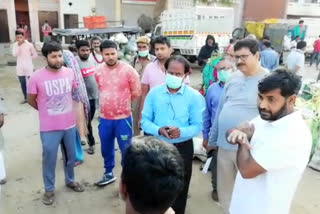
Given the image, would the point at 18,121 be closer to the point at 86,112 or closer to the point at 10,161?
the point at 10,161

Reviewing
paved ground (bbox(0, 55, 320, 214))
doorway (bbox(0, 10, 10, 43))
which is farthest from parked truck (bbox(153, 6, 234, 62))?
doorway (bbox(0, 10, 10, 43))

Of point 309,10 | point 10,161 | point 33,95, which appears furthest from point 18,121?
point 309,10

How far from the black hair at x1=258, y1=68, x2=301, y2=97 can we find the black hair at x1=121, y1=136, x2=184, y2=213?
2.79 ft

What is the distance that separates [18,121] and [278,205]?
5511 millimetres

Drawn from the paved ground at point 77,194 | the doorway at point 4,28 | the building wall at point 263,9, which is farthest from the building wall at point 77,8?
the paved ground at point 77,194

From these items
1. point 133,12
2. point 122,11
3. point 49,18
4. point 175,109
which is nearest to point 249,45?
point 175,109

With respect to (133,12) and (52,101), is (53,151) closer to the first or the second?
(52,101)

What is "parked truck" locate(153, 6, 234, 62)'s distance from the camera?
40.7 feet

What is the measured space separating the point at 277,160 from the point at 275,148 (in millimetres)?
63

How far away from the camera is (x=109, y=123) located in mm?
3359

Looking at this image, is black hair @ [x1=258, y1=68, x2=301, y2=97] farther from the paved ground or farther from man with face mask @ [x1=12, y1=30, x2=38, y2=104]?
man with face mask @ [x1=12, y1=30, x2=38, y2=104]

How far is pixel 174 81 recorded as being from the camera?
8.47 feet

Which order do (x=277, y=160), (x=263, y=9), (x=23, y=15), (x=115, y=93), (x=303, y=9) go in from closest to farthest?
(x=277, y=160), (x=115, y=93), (x=23, y=15), (x=263, y=9), (x=303, y=9)

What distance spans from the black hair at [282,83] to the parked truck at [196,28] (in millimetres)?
10743
